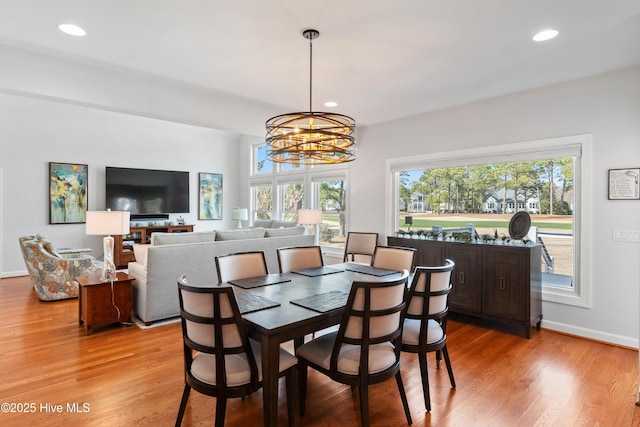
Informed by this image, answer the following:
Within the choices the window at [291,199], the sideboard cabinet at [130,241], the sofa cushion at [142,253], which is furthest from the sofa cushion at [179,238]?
the sideboard cabinet at [130,241]

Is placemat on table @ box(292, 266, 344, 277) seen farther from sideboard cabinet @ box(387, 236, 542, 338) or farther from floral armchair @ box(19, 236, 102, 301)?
floral armchair @ box(19, 236, 102, 301)

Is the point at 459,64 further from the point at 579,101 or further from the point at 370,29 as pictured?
the point at 579,101

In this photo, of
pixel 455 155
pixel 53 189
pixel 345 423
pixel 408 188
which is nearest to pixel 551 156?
pixel 455 155

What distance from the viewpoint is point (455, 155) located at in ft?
15.4

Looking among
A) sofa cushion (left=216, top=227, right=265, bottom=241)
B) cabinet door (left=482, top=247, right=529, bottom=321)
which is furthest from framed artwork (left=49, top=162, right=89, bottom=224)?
cabinet door (left=482, top=247, right=529, bottom=321)

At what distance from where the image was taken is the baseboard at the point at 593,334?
11.2 feet

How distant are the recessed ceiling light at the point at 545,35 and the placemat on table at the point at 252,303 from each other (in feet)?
9.63

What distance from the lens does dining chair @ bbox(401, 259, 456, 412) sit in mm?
2338

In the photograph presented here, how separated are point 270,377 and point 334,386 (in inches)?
40.4

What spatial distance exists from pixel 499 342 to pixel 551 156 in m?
2.17

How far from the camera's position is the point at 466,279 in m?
4.13

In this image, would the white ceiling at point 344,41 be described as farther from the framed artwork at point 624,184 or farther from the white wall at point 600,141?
the framed artwork at point 624,184

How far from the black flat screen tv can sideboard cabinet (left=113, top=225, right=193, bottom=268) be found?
435 mm

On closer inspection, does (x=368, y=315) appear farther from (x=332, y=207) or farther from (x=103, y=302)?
(x=332, y=207)
